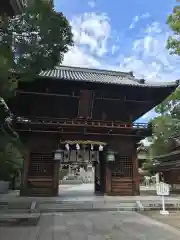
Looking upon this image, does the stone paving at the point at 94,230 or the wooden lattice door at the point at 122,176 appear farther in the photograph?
the wooden lattice door at the point at 122,176

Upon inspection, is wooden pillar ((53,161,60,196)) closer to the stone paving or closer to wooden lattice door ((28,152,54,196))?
wooden lattice door ((28,152,54,196))

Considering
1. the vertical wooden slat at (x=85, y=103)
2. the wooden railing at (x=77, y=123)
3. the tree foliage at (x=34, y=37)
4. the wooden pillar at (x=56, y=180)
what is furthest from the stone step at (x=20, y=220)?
the vertical wooden slat at (x=85, y=103)

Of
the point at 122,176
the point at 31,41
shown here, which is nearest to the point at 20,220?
the point at 31,41

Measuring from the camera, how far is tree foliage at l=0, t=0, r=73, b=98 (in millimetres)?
6105

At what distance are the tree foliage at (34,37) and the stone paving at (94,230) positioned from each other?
4235 millimetres

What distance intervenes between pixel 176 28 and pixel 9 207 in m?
12.5

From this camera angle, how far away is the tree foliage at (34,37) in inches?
240

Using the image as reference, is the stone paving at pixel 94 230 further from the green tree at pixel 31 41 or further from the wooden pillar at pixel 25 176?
the wooden pillar at pixel 25 176

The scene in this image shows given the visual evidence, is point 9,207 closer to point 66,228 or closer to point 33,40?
point 66,228

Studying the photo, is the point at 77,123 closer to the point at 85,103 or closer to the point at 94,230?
the point at 85,103

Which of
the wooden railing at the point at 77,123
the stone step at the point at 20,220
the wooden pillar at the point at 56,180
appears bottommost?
the stone step at the point at 20,220

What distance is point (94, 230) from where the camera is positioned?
6352 millimetres

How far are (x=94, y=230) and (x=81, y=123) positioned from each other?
784 cm

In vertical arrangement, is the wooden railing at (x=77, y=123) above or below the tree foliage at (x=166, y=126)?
below
